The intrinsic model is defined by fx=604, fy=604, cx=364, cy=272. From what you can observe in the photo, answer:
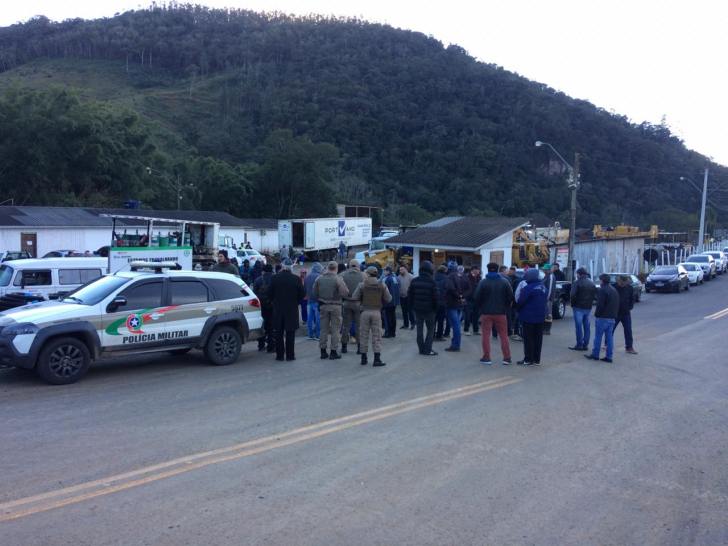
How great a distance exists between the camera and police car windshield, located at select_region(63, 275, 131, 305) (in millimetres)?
9914

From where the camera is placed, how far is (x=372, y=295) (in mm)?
11344

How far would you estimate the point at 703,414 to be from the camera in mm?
8305

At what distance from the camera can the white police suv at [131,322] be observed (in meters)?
9.06

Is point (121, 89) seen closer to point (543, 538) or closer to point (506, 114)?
point (506, 114)

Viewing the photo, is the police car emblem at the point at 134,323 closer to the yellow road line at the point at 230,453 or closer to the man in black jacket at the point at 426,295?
the yellow road line at the point at 230,453

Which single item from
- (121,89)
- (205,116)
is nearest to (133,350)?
(205,116)

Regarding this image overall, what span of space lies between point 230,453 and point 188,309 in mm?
4868

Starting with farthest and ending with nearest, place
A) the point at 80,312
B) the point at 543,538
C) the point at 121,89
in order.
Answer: the point at 121,89 < the point at 80,312 < the point at 543,538

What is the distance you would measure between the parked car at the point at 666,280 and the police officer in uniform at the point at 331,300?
2537cm

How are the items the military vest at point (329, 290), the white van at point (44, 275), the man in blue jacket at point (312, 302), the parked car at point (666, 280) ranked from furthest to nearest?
the parked car at point (666, 280), the white van at point (44, 275), the man in blue jacket at point (312, 302), the military vest at point (329, 290)

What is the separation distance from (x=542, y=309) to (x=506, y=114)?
412 feet

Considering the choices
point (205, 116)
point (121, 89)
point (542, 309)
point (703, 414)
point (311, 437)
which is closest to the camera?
point (311, 437)

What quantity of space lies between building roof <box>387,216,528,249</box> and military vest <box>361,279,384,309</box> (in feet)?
53.8

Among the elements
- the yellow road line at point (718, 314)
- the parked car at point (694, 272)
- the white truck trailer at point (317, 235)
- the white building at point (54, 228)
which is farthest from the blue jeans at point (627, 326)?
the white truck trailer at point (317, 235)
